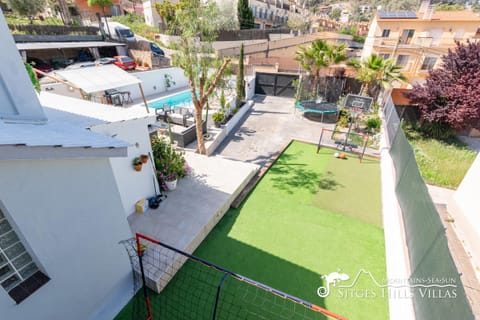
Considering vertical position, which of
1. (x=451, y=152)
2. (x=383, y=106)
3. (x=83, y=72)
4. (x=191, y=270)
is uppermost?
(x=83, y=72)

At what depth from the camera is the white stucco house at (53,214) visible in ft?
9.21

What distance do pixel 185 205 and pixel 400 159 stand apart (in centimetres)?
784

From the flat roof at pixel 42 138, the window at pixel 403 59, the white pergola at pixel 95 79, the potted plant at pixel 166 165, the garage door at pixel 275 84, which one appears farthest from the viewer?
the window at pixel 403 59

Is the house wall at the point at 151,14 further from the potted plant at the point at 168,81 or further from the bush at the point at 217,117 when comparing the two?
the bush at the point at 217,117

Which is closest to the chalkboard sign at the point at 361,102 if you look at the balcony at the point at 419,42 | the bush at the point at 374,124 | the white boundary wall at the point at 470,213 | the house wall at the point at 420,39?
the bush at the point at 374,124

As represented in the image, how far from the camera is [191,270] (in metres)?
5.58

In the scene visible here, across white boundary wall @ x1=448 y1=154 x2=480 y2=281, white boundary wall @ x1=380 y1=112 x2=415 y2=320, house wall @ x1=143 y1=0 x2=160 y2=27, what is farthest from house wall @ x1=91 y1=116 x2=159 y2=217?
house wall @ x1=143 y1=0 x2=160 y2=27

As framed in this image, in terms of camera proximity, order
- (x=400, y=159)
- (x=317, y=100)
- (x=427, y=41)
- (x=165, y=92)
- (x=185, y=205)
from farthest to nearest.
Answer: (x=427, y=41)
(x=165, y=92)
(x=317, y=100)
(x=400, y=159)
(x=185, y=205)

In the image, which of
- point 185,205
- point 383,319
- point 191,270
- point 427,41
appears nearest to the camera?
point 383,319

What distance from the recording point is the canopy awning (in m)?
9.57

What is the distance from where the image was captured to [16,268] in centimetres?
319

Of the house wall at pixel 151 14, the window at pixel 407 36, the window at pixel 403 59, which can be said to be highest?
the house wall at pixel 151 14

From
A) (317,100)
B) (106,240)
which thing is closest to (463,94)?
(317,100)

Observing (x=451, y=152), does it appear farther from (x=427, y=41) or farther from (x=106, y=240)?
(x=427, y=41)
